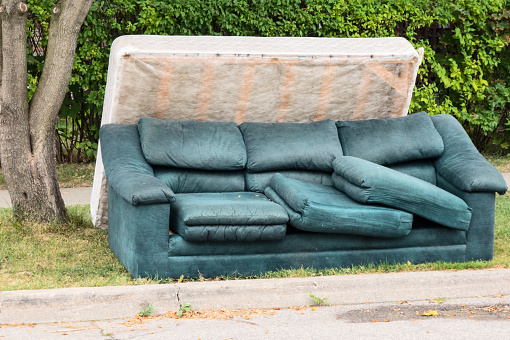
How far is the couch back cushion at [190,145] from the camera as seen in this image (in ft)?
16.2

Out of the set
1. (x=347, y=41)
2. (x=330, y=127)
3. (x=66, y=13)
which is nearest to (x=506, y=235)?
(x=330, y=127)

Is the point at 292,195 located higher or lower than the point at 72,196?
higher

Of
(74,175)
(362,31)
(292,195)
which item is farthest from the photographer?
(362,31)

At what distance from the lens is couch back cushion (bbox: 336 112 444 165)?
5301 millimetres

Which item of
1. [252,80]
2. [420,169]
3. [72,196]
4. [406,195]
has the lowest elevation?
[72,196]

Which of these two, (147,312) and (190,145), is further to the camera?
(190,145)

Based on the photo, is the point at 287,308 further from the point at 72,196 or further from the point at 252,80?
the point at 72,196

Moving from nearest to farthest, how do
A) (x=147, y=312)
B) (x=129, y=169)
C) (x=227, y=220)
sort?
(x=147, y=312), (x=227, y=220), (x=129, y=169)

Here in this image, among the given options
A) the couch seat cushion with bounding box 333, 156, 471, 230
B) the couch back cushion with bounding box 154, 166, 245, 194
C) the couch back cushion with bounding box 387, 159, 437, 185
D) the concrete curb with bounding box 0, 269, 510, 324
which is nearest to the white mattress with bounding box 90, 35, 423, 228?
the couch back cushion with bounding box 154, 166, 245, 194

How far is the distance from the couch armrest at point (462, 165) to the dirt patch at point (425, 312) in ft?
3.20

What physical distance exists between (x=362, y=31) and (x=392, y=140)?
130 inches

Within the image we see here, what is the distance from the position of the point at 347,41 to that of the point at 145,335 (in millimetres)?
3267

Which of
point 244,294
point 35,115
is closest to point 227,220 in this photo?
point 244,294

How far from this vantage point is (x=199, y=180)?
16.7 ft
